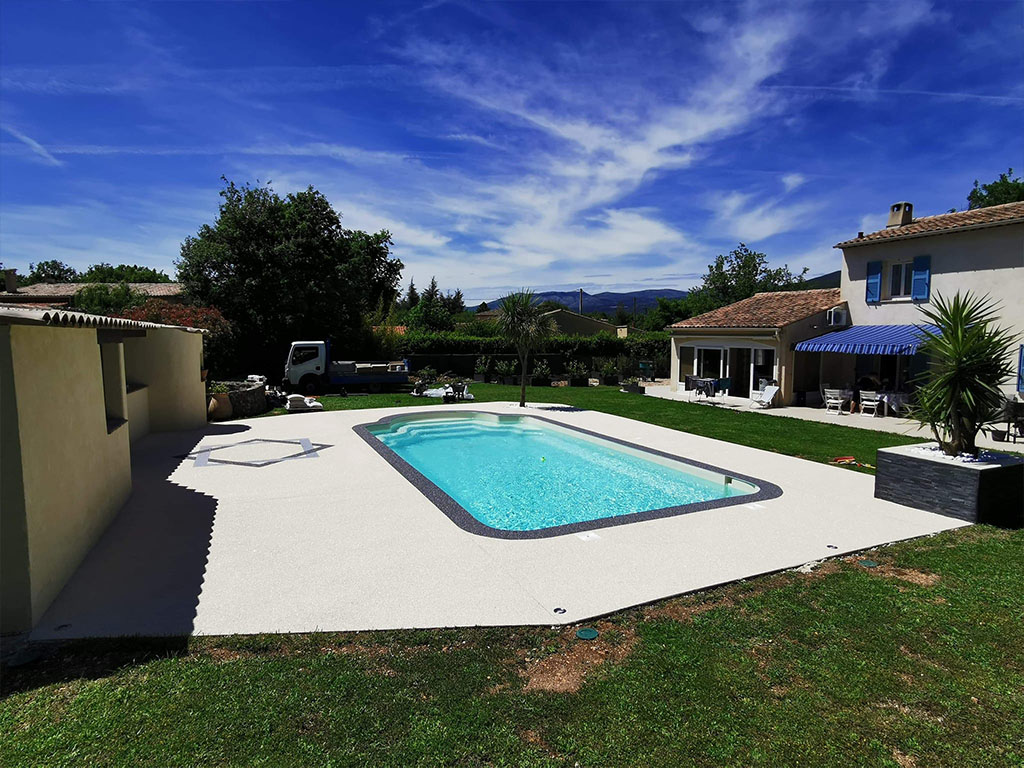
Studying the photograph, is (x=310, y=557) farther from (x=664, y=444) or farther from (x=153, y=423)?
(x=153, y=423)

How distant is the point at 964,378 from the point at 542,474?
7.80m

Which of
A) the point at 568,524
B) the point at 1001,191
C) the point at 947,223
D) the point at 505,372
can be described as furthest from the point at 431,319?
the point at 1001,191

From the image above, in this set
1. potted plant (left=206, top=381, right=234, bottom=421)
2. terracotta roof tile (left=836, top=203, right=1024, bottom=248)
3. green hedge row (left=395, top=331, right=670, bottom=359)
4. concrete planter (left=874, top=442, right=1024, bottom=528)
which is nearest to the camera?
concrete planter (left=874, top=442, right=1024, bottom=528)

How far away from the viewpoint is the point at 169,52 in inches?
467

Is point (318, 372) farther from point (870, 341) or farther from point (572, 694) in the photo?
point (572, 694)

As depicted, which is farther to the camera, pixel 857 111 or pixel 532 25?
pixel 857 111

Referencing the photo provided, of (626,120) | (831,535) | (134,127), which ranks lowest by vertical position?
(831,535)

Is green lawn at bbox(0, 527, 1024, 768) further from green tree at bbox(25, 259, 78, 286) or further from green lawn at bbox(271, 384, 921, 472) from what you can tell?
green tree at bbox(25, 259, 78, 286)

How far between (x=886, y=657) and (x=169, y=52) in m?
16.2

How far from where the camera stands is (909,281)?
20016 millimetres

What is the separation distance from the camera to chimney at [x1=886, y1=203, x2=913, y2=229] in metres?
21.9

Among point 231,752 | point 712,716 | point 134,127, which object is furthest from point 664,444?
point 134,127

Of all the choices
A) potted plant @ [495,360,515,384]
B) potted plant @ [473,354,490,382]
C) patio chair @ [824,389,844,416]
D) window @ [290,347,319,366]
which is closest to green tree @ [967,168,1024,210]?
patio chair @ [824,389,844,416]

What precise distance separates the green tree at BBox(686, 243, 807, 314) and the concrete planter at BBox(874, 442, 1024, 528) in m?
54.1
